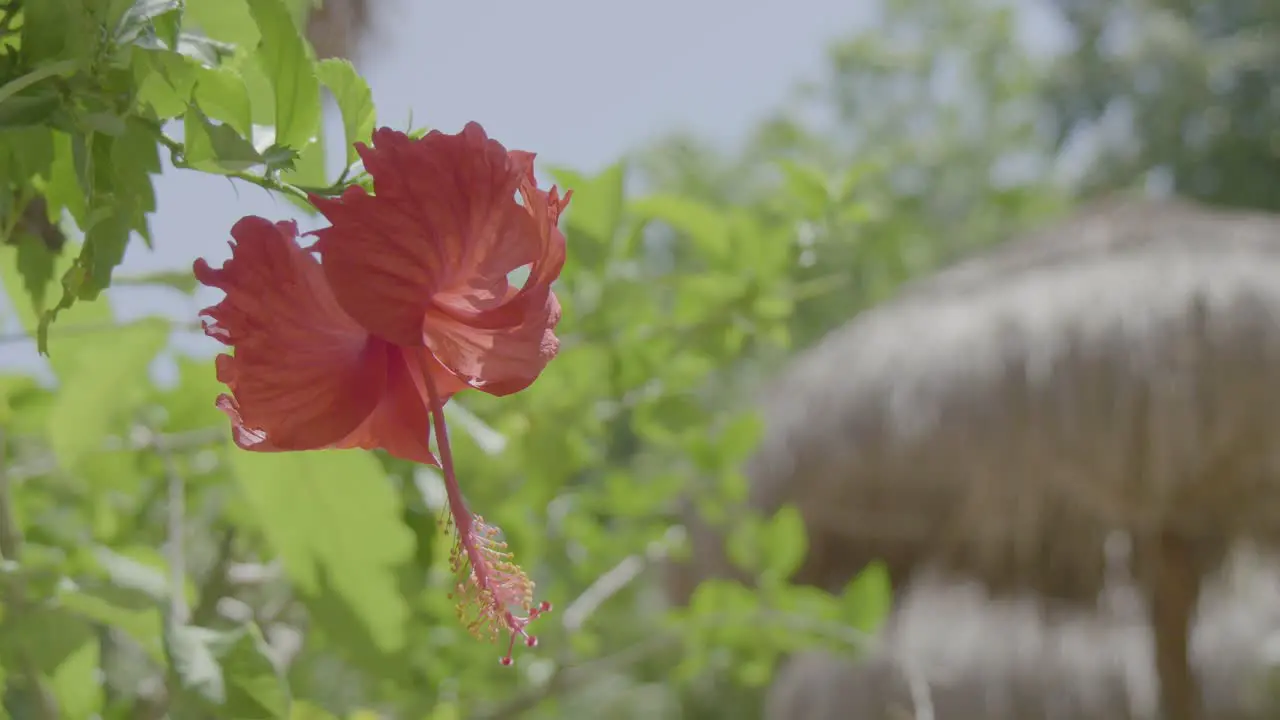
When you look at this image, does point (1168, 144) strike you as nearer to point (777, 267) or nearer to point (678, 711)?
point (678, 711)

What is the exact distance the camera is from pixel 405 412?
23 centimetres

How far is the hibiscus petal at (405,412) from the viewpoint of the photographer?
0.76 feet

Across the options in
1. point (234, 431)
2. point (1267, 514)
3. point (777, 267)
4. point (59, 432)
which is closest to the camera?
point (234, 431)

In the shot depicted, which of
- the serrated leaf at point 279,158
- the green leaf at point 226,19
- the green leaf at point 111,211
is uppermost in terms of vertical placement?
the green leaf at point 226,19

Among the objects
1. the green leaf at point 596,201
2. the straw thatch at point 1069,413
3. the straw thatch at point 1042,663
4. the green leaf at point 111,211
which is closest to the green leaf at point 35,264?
the green leaf at point 111,211

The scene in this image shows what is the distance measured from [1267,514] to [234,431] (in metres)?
3.04

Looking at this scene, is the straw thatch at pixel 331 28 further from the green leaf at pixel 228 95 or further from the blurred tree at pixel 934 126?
the blurred tree at pixel 934 126

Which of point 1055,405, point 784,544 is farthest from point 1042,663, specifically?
Result: point 784,544

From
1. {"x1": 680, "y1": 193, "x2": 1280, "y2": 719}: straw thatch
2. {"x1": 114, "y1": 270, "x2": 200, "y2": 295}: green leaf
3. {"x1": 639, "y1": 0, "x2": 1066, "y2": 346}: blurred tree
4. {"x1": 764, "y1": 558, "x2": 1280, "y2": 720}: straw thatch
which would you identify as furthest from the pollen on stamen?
{"x1": 639, "y1": 0, "x2": 1066, "y2": 346}: blurred tree

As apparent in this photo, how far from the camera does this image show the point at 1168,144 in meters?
6.95

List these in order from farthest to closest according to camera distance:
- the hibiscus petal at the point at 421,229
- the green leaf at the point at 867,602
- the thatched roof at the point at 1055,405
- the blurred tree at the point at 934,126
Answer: the blurred tree at the point at 934,126
the thatched roof at the point at 1055,405
the green leaf at the point at 867,602
the hibiscus petal at the point at 421,229

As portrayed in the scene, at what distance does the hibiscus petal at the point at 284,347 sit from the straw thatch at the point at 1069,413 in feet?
7.85

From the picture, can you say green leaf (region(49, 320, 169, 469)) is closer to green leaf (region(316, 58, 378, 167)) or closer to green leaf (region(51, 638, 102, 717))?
green leaf (region(51, 638, 102, 717))

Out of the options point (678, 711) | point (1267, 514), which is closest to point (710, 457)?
point (1267, 514)
